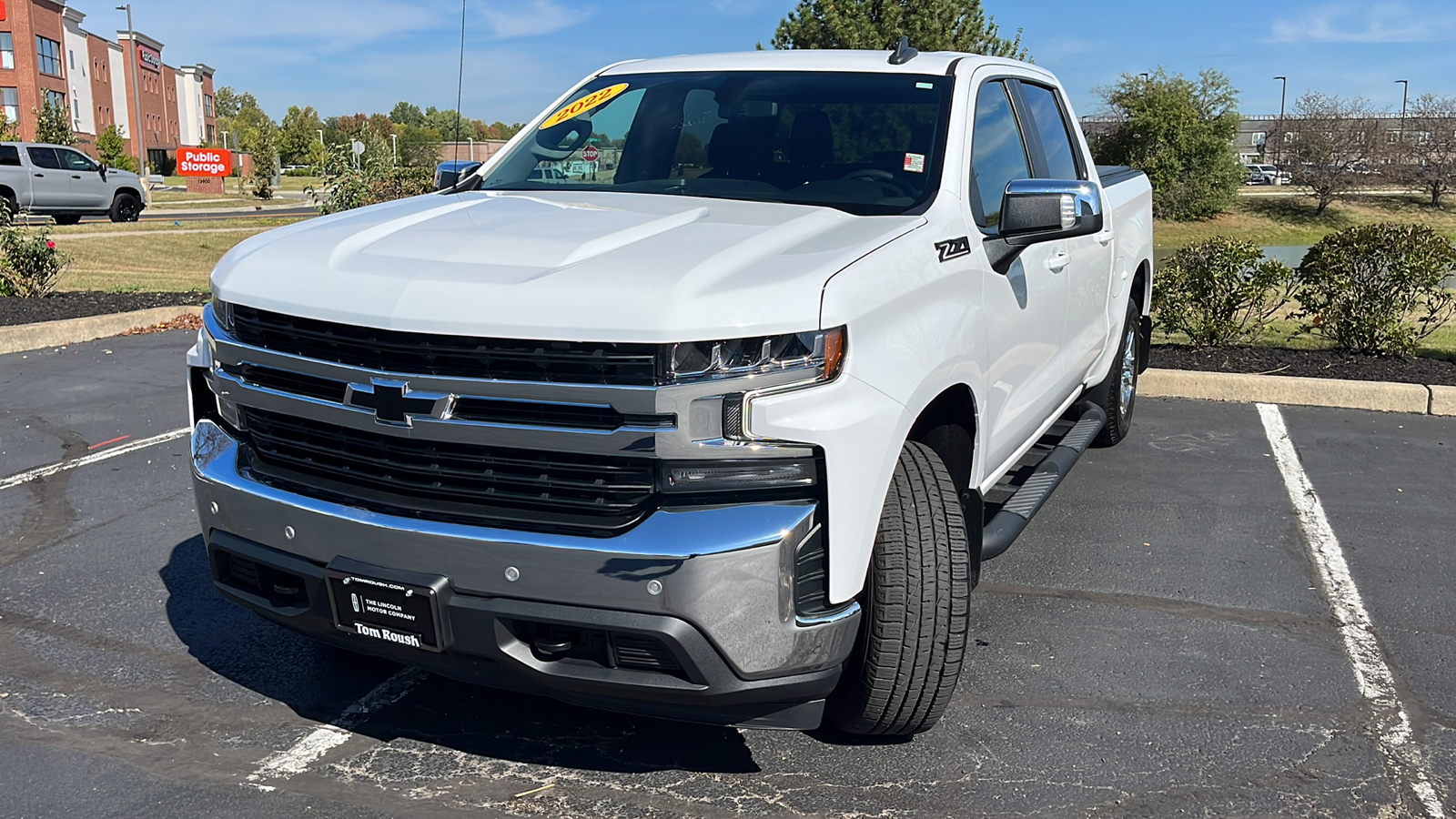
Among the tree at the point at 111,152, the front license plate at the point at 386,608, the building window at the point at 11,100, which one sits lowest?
the front license plate at the point at 386,608

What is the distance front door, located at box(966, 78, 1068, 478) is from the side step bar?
174mm

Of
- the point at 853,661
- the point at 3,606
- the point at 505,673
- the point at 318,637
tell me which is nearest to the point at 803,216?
the point at 853,661

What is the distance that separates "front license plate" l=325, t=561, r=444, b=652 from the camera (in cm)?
285

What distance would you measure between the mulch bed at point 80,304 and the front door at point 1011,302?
909cm

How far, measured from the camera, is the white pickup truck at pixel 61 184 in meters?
26.7

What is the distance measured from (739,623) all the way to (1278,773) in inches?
66.2

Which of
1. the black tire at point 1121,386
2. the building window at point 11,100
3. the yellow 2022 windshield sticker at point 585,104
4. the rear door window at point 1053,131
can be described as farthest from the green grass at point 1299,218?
the building window at point 11,100

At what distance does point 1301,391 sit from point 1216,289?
143 cm

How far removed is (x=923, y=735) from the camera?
11.6 feet

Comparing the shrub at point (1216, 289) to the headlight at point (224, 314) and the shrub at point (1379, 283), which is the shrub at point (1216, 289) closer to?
Answer: the shrub at point (1379, 283)

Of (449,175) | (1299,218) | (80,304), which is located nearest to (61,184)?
(80,304)

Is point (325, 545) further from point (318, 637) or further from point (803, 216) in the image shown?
point (803, 216)

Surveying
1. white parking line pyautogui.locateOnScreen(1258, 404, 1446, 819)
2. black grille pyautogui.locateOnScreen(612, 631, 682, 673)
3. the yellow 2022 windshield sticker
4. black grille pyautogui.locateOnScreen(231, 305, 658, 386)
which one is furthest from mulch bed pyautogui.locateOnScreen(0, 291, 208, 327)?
white parking line pyautogui.locateOnScreen(1258, 404, 1446, 819)

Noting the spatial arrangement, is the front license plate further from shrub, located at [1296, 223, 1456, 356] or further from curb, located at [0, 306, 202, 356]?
curb, located at [0, 306, 202, 356]
